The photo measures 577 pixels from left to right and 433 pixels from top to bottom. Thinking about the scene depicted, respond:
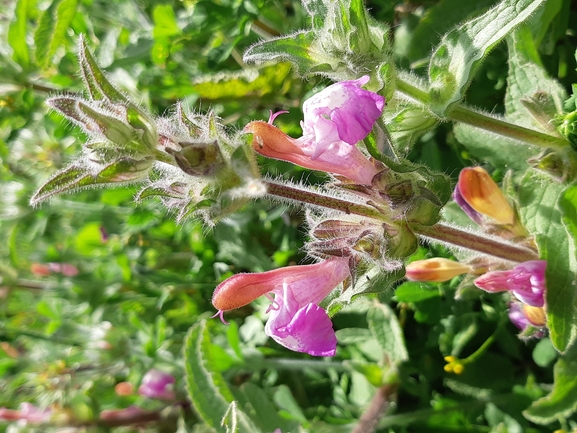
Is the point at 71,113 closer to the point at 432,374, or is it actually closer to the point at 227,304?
the point at 227,304

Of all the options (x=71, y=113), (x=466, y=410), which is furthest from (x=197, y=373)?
(x=71, y=113)

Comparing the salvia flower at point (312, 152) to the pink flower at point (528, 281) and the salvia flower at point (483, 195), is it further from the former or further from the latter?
the pink flower at point (528, 281)

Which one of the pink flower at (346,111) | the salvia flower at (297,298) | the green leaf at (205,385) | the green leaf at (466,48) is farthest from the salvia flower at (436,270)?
the green leaf at (205,385)

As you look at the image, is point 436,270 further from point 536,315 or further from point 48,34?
point 48,34

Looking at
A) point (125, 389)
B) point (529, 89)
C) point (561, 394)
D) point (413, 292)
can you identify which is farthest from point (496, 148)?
point (125, 389)

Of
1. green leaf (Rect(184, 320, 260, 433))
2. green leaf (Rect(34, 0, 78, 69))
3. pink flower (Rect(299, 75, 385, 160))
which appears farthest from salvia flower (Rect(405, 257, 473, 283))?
green leaf (Rect(34, 0, 78, 69))

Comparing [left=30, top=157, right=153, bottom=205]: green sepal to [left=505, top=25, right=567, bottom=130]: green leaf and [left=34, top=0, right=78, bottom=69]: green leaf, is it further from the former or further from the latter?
[left=34, top=0, right=78, bottom=69]: green leaf

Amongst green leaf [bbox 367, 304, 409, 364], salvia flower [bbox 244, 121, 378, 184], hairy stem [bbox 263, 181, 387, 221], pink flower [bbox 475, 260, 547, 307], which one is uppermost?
salvia flower [bbox 244, 121, 378, 184]
